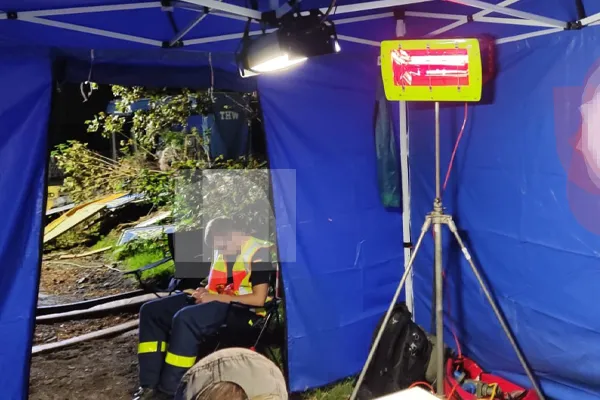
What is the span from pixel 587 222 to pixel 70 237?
609 cm

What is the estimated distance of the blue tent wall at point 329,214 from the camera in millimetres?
2844

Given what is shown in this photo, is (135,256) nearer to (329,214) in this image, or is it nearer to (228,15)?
(329,214)

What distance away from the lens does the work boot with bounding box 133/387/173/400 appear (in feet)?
9.51

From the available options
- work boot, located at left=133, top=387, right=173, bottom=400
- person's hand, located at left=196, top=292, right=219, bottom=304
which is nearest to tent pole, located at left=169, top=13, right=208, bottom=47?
person's hand, located at left=196, top=292, right=219, bottom=304

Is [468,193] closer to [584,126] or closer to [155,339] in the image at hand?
[584,126]

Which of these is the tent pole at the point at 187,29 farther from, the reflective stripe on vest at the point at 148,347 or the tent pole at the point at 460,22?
the reflective stripe on vest at the point at 148,347

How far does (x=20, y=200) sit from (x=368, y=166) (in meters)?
1.88

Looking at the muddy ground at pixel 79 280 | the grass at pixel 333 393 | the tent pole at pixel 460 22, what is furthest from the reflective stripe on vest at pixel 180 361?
the muddy ground at pixel 79 280

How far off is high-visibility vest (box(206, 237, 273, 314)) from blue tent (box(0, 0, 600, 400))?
0.79 feet

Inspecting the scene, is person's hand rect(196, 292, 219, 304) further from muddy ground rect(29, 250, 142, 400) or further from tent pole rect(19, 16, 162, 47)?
tent pole rect(19, 16, 162, 47)

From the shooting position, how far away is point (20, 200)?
2.29 m

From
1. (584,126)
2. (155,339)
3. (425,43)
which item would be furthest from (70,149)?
(584,126)

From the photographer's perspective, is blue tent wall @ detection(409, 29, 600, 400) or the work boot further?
the work boot

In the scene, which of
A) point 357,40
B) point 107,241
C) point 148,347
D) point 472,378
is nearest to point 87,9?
point 357,40
